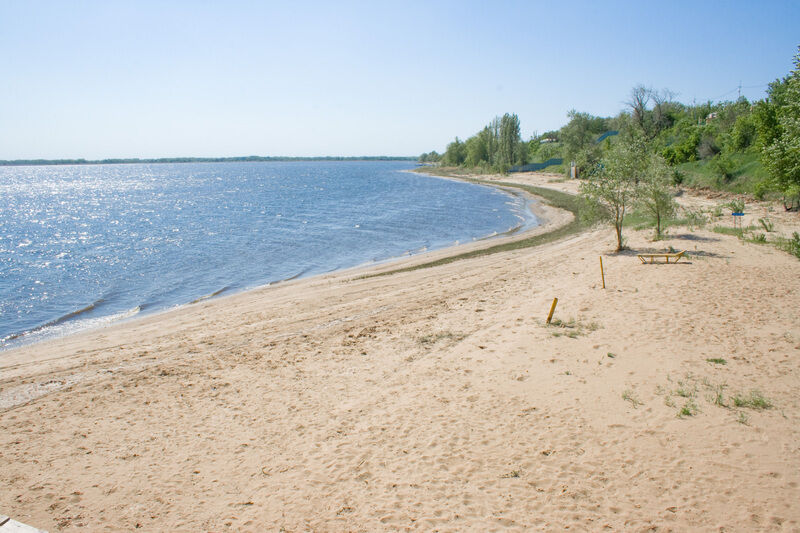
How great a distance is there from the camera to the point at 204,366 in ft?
39.1

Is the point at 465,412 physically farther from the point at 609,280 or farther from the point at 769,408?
the point at 609,280

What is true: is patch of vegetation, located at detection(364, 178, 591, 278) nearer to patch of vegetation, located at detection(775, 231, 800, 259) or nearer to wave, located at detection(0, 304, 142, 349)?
patch of vegetation, located at detection(775, 231, 800, 259)

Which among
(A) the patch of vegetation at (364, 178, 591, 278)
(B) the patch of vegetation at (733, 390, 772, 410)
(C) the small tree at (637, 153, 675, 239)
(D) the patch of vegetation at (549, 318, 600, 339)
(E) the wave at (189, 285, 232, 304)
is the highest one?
(C) the small tree at (637, 153, 675, 239)

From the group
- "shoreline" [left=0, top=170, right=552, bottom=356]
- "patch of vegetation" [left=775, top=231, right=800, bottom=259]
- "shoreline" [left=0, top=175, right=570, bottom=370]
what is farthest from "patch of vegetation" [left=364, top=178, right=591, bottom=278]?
"patch of vegetation" [left=775, top=231, right=800, bottom=259]

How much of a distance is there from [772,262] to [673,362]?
11.2 metres

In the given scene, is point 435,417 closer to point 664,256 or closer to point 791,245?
point 664,256

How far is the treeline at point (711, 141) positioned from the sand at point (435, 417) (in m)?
6.87

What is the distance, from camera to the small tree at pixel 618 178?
20.3 metres

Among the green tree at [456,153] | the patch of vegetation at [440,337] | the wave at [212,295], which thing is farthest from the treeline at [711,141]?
the green tree at [456,153]

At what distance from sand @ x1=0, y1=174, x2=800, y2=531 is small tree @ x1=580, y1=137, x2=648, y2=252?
5.65 m

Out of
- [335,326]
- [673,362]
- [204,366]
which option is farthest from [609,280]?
[204,366]

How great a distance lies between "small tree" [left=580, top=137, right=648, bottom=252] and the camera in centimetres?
2030

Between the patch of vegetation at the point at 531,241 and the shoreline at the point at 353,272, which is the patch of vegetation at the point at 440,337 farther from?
the shoreline at the point at 353,272

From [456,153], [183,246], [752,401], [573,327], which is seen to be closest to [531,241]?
[573,327]
